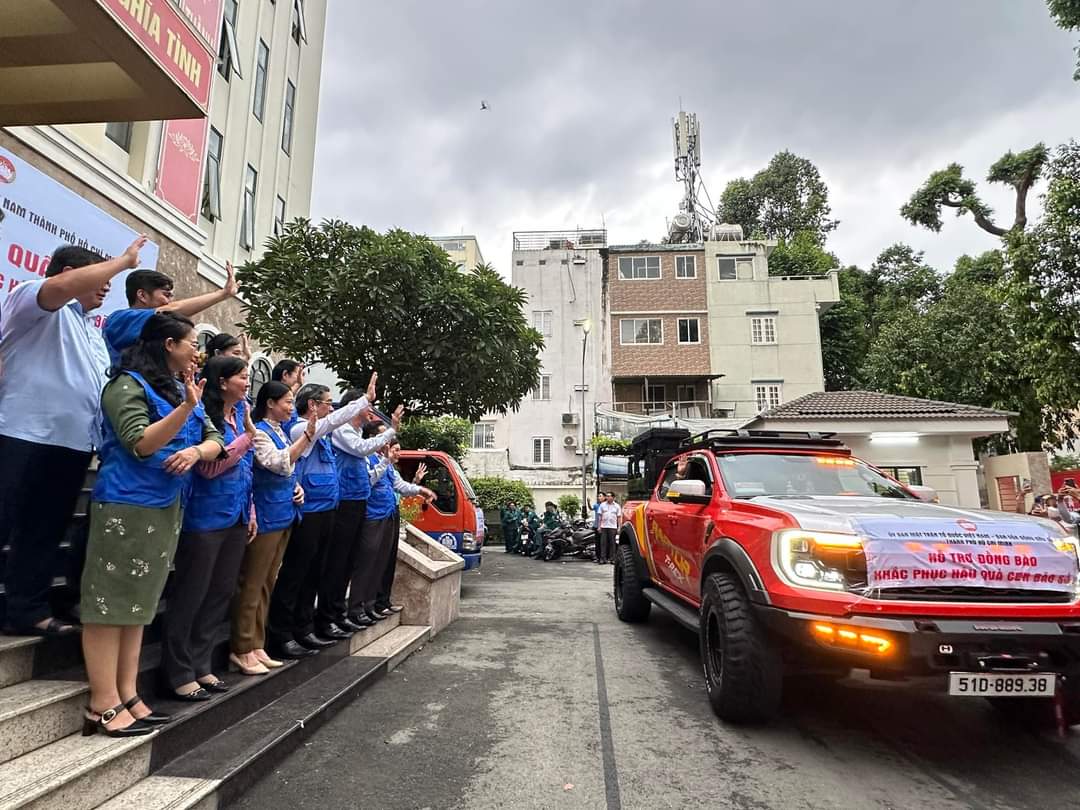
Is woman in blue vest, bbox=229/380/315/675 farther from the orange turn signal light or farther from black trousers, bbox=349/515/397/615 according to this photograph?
the orange turn signal light

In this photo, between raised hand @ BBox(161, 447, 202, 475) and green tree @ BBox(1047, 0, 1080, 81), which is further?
green tree @ BBox(1047, 0, 1080, 81)

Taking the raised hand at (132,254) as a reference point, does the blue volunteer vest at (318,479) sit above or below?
below

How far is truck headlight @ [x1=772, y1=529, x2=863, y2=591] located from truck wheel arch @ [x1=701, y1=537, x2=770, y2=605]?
0.54 feet

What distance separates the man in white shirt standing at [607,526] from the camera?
15.3 m

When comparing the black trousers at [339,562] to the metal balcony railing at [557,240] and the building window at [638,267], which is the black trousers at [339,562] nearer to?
the building window at [638,267]

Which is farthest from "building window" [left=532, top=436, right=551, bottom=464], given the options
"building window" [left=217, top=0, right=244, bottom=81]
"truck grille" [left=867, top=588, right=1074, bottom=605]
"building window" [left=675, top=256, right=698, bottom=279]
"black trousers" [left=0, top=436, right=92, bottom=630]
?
"black trousers" [left=0, top=436, right=92, bottom=630]

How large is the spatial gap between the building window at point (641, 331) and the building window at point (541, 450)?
6.46 m

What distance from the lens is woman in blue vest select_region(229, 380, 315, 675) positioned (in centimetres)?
351

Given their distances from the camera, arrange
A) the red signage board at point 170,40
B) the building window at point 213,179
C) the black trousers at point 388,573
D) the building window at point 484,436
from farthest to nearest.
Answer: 1. the building window at point 484,436
2. the building window at point 213,179
3. the black trousers at point 388,573
4. the red signage board at point 170,40

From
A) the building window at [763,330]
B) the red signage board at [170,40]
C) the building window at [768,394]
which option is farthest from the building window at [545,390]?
the red signage board at [170,40]

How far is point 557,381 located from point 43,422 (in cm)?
2800

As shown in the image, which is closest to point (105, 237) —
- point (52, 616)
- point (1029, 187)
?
point (52, 616)

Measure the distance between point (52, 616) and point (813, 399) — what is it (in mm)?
18072

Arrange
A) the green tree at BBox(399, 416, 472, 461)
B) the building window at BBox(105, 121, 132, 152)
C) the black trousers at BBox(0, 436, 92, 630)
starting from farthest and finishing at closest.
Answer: the green tree at BBox(399, 416, 472, 461) → the building window at BBox(105, 121, 132, 152) → the black trousers at BBox(0, 436, 92, 630)
